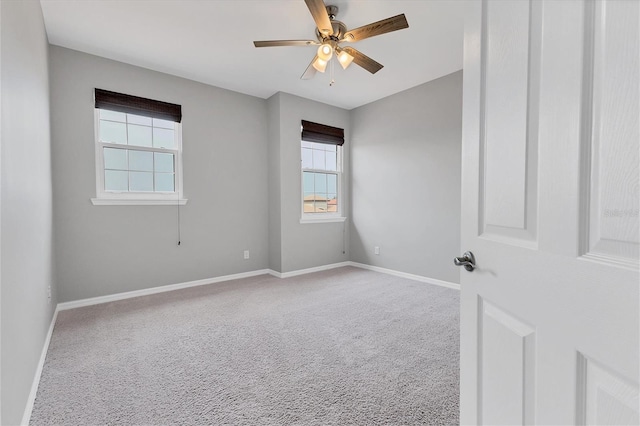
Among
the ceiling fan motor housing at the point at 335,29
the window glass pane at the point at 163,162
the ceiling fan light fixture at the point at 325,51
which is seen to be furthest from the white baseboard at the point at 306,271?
the ceiling fan motor housing at the point at 335,29

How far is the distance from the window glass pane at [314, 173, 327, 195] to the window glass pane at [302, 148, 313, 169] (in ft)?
0.67

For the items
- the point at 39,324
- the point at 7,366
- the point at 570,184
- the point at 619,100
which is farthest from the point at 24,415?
the point at 619,100

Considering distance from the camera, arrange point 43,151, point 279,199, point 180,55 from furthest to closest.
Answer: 1. point 279,199
2. point 180,55
3. point 43,151

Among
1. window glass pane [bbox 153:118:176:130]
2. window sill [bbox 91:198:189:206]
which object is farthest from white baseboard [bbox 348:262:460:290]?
window glass pane [bbox 153:118:176:130]

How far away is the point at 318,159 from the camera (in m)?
4.89

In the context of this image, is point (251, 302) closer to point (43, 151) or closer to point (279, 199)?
point (279, 199)

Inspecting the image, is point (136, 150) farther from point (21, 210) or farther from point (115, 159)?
point (21, 210)

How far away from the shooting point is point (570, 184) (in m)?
0.61

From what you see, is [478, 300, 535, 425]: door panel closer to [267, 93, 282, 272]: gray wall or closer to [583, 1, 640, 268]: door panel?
[583, 1, 640, 268]: door panel

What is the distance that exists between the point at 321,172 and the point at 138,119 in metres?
2.62

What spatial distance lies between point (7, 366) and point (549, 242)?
1.96 meters

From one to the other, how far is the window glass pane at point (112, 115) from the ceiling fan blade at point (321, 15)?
2527 mm

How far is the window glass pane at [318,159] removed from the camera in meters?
4.84

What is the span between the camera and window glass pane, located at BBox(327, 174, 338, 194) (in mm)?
5016
